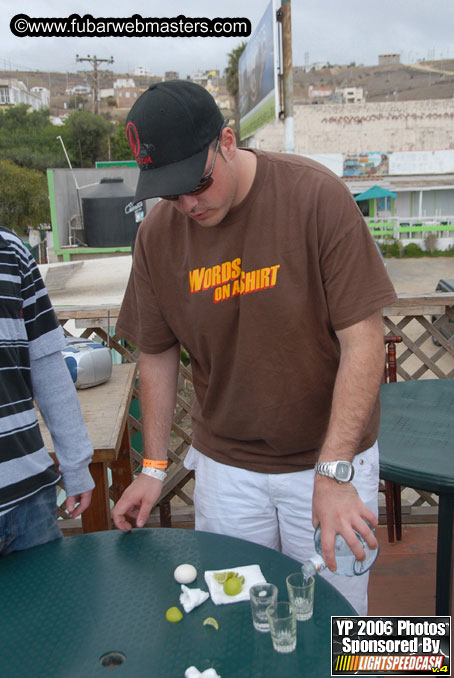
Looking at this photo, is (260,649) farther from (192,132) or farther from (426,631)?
(192,132)

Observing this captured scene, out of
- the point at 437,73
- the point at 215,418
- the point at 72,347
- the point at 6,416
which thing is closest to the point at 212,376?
the point at 215,418

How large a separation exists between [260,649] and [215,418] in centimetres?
70

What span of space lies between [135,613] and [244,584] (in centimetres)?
27

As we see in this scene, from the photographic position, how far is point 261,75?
35.1 feet

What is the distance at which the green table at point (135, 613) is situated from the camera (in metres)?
1.25

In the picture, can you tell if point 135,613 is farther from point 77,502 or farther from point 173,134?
point 173,134

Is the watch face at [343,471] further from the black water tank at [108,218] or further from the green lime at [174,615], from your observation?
the black water tank at [108,218]

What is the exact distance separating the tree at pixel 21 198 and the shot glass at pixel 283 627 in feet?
124

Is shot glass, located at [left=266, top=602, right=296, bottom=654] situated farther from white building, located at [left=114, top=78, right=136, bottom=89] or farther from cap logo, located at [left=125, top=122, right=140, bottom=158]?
white building, located at [left=114, top=78, right=136, bottom=89]

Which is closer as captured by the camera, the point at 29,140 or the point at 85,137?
the point at 29,140

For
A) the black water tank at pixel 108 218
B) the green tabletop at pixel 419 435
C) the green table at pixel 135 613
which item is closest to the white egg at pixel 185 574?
the green table at pixel 135 613

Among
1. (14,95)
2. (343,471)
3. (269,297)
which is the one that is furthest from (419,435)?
(14,95)

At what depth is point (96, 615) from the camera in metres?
1.42

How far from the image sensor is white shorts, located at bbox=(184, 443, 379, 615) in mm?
1781
